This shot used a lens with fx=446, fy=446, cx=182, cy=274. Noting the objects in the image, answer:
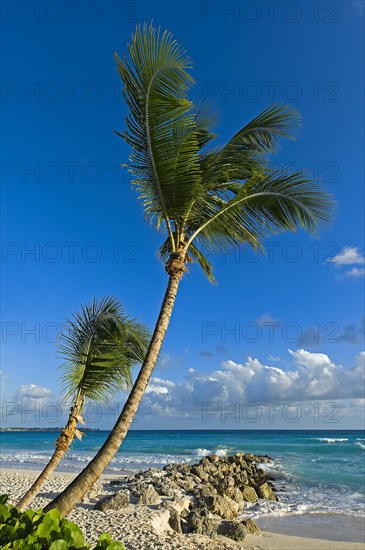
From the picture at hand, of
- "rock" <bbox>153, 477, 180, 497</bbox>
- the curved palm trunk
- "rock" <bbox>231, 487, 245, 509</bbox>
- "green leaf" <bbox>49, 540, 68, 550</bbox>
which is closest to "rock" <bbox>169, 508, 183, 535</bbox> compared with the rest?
"rock" <bbox>153, 477, 180, 497</bbox>

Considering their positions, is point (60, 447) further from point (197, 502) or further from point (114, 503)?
point (197, 502)

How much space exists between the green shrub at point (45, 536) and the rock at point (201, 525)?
7942 mm

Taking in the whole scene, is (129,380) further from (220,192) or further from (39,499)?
(39,499)

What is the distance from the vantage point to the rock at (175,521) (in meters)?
11.0

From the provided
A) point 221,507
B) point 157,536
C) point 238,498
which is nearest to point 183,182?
point 157,536

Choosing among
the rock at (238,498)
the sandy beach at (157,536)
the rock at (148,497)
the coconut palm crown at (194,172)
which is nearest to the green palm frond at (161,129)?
the coconut palm crown at (194,172)

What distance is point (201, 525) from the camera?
10.9 metres

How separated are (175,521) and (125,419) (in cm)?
Result: 715

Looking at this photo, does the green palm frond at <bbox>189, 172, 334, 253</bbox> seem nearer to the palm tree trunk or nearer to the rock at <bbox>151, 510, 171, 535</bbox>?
the palm tree trunk

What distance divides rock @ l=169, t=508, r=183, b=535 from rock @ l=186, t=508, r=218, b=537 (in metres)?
0.26

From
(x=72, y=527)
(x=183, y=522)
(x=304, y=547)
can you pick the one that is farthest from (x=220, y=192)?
(x=304, y=547)

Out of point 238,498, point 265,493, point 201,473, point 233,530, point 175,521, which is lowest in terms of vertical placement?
point 265,493

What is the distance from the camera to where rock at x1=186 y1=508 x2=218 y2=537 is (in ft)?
35.4

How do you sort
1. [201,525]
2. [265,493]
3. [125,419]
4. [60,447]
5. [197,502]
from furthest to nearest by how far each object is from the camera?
[265,493]
[197,502]
[201,525]
[60,447]
[125,419]
